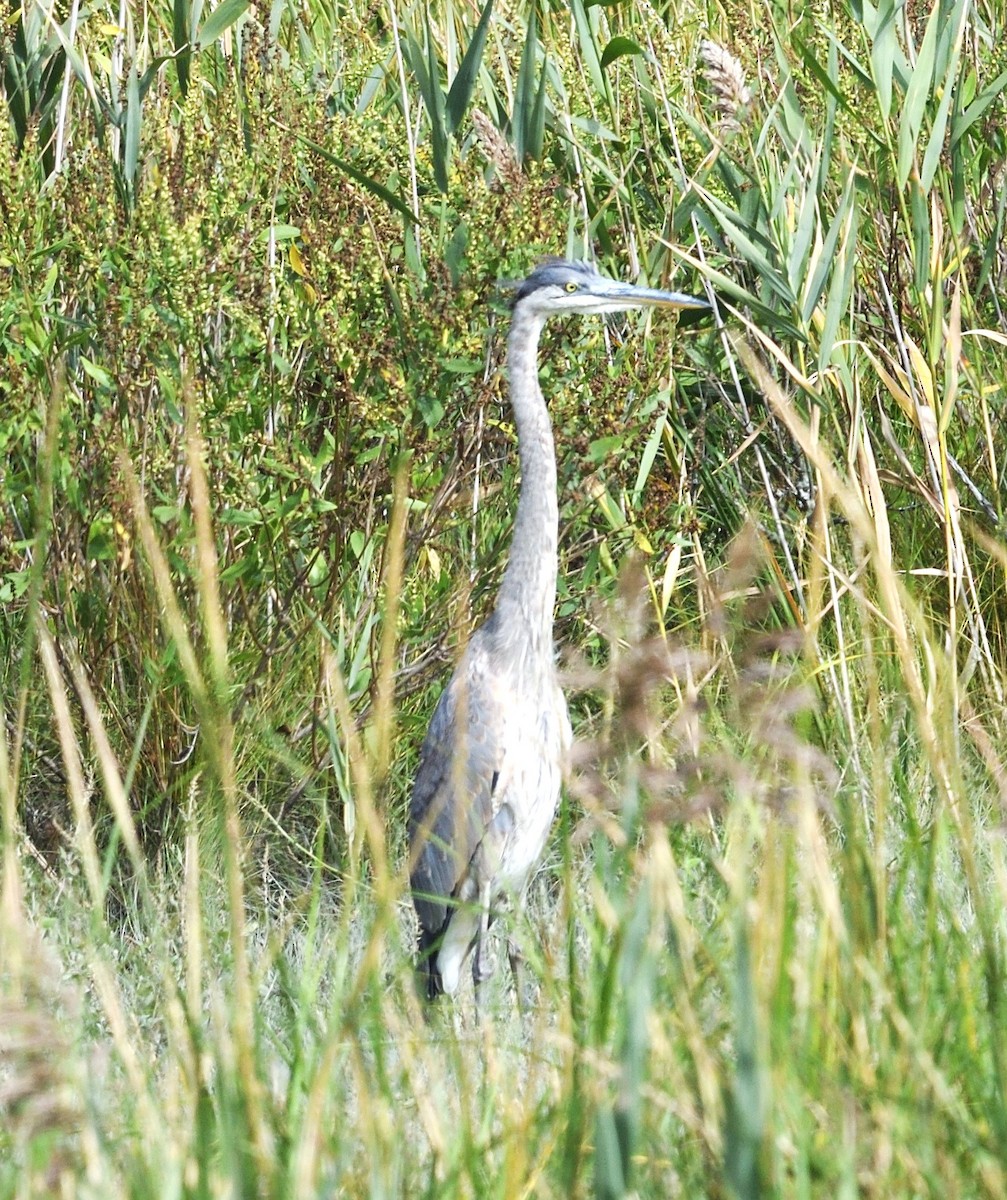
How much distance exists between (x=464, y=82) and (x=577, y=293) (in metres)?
0.49

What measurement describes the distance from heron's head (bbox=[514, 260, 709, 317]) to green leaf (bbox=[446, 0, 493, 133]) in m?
0.36

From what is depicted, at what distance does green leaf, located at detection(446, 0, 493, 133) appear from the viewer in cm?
325

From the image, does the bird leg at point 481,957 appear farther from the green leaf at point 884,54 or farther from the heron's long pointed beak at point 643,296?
the green leaf at point 884,54

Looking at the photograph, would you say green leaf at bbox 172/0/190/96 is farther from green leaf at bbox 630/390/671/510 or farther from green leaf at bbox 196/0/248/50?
green leaf at bbox 630/390/671/510

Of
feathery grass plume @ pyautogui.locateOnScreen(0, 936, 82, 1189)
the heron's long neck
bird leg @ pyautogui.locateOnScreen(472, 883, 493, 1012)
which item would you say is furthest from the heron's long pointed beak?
feathery grass plume @ pyautogui.locateOnScreen(0, 936, 82, 1189)

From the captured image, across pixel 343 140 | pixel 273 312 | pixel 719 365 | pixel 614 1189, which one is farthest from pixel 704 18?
pixel 614 1189

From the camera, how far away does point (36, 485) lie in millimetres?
3314

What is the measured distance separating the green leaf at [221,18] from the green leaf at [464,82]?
480mm

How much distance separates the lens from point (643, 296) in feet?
10.8

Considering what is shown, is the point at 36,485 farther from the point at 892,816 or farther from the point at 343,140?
the point at 892,816

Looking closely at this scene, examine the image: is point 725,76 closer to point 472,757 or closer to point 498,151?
point 498,151

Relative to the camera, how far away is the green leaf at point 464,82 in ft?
10.7

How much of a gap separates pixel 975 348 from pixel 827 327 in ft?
3.14

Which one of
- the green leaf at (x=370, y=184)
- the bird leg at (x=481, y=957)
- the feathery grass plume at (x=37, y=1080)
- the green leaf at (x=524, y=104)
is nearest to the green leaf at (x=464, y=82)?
the green leaf at (x=524, y=104)
